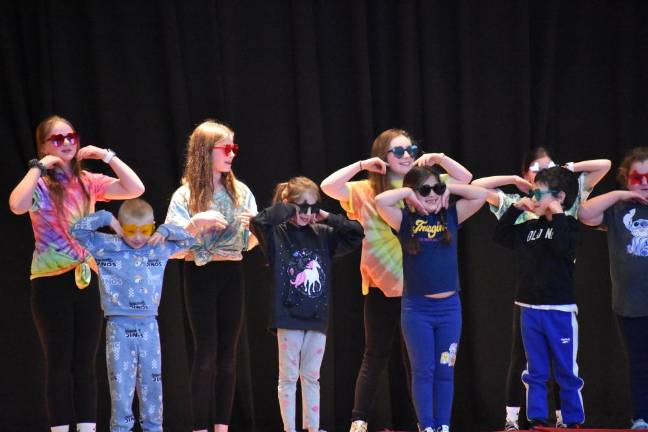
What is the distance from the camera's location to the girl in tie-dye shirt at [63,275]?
4527 millimetres

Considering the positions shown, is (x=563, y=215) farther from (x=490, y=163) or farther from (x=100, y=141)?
(x=100, y=141)

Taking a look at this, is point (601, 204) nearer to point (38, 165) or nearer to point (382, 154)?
point (382, 154)

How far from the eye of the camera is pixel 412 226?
185 inches

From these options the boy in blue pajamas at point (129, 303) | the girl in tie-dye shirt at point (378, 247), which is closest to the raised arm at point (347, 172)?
the girl in tie-dye shirt at point (378, 247)

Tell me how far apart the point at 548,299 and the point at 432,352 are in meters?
0.69

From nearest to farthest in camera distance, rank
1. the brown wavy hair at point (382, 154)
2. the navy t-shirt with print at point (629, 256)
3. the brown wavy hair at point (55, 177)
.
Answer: the brown wavy hair at point (55, 177) < the navy t-shirt with print at point (629, 256) < the brown wavy hair at point (382, 154)

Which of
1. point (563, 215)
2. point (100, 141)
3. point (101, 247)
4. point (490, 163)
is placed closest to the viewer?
point (101, 247)

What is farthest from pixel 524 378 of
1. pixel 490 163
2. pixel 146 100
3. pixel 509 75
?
pixel 146 100

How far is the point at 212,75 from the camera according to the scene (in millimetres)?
5645

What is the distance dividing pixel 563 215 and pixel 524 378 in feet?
2.82

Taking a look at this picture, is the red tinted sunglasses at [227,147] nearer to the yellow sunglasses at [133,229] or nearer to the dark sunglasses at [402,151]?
the yellow sunglasses at [133,229]

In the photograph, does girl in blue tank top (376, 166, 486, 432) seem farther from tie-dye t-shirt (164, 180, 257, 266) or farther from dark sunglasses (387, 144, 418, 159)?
tie-dye t-shirt (164, 180, 257, 266)

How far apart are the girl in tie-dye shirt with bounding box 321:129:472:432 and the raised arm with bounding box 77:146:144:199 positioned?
100 cm

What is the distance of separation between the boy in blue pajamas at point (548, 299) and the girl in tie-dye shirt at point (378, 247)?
1.54 feet
